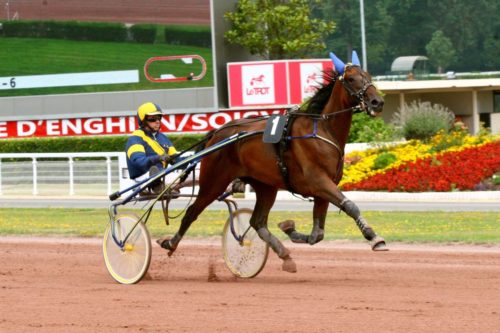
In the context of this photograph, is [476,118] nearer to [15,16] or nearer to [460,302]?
[15,16]

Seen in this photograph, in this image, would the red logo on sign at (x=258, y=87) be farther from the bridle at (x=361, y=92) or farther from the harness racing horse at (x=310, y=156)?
the bridle at (x=361, y=92)

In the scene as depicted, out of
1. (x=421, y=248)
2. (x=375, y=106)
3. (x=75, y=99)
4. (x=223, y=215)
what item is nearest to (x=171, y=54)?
(x=75, y=99)

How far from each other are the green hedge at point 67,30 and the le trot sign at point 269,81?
350cm

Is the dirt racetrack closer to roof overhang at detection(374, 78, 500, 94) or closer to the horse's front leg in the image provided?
the horse's front leg

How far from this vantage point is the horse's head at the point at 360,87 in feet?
31.3

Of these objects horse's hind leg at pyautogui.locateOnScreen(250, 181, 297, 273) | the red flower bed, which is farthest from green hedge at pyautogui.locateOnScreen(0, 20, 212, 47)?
horse's hind leg at pyautogui.locateOnScreen(250, 181, 297, 273)

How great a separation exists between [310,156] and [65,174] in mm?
17220

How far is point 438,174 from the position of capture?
75.0 ft

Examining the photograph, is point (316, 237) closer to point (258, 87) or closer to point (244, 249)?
point (244, 249)

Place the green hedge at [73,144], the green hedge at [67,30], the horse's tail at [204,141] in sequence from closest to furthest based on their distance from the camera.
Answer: the horse's tail at [204,141] → the green hedge at [73,144] → the green hedge at [67,30]

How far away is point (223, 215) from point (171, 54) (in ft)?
46.3

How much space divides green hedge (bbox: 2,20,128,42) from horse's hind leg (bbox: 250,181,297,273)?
2245 centimetres

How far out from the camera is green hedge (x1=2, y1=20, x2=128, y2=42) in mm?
32531

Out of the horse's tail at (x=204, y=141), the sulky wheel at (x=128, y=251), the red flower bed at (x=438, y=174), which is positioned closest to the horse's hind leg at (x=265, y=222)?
the horse's tail at (x=204, y=141)
